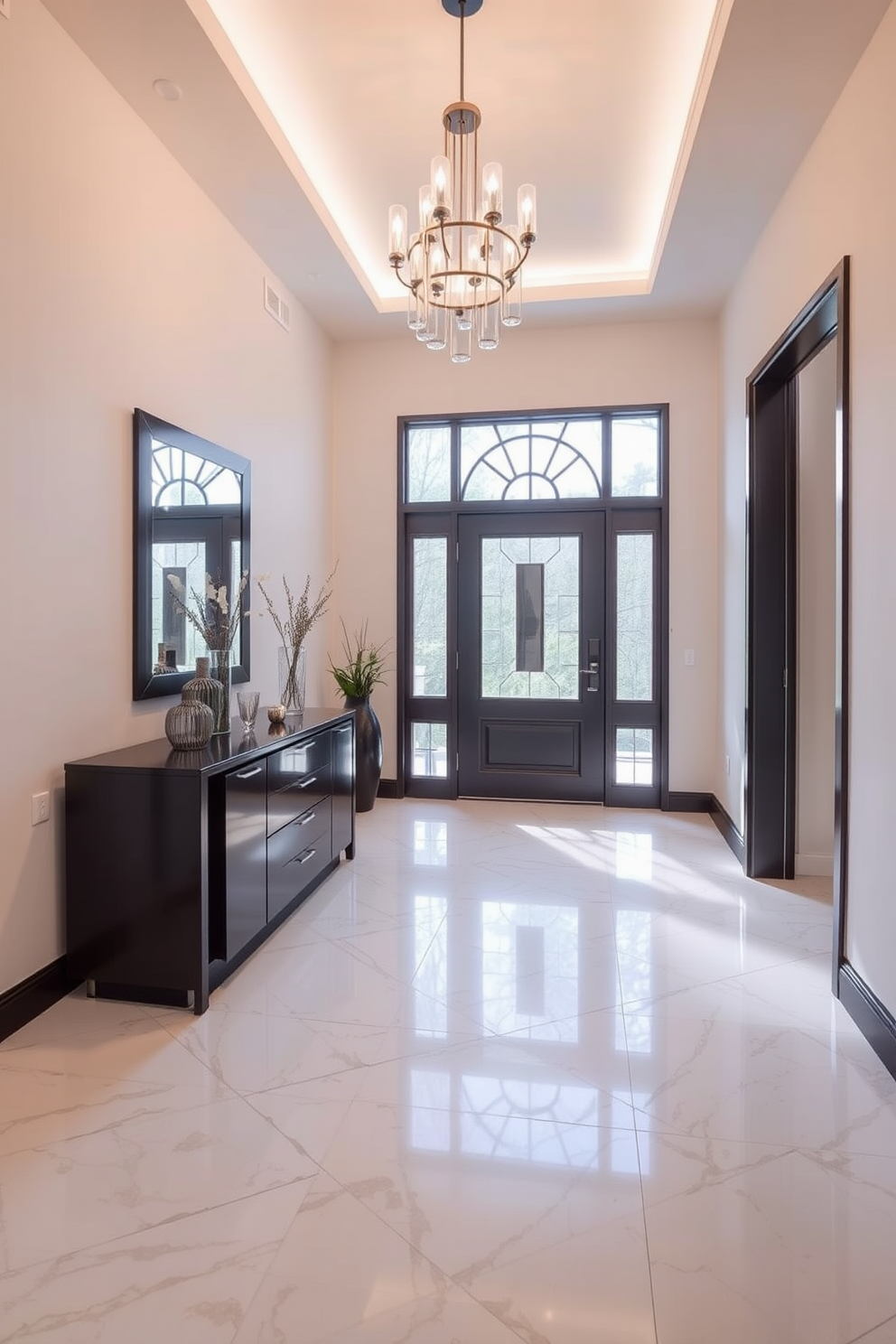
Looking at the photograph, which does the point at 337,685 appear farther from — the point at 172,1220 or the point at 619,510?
the point at 172,1220

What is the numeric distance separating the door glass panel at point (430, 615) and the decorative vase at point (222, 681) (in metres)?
2.50

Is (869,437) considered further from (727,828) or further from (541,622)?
Result: (541,622)

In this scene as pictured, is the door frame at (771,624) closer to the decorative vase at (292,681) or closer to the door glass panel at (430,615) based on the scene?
the door glass panel at (430,615)

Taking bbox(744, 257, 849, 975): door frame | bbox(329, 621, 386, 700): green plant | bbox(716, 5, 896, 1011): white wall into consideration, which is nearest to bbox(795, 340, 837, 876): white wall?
bbox(744, 257, 849, 975): door frame

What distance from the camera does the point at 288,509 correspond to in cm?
472

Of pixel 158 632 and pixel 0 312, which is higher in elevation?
pixel 0 312

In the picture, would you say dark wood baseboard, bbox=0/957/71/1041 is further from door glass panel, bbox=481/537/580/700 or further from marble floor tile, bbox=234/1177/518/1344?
door glass panel, bbox=481/537/580/700

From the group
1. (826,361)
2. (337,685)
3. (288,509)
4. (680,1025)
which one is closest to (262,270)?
(288,509)

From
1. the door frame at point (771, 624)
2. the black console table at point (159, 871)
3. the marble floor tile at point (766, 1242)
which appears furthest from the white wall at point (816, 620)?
the black console table at point (159, 871)

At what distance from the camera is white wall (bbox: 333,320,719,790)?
5133mm

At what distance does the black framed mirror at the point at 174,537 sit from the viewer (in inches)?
119

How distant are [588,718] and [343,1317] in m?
4.28

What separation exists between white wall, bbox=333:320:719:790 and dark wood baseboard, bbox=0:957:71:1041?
3.21 m

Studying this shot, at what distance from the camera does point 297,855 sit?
3.25m
